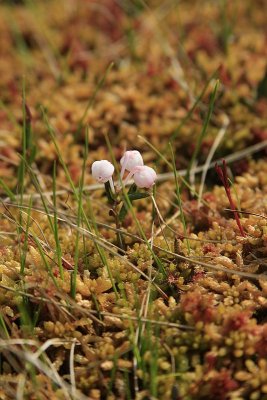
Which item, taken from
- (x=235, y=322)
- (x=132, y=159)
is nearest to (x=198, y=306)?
(x=235, y=322)

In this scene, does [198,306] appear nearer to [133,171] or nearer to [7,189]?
[133,171]

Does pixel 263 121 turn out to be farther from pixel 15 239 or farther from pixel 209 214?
pixel 15 239

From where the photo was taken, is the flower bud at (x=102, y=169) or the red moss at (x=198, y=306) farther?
the flower bud at (x=102, y=169)

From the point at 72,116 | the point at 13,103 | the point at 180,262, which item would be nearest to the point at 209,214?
the point at 180,262

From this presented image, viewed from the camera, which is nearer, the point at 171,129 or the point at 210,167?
the point at 210,167

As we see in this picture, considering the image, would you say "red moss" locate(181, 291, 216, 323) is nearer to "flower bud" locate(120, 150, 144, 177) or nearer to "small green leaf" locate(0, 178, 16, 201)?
"flower bud" locate(120, 150, 144, 177)

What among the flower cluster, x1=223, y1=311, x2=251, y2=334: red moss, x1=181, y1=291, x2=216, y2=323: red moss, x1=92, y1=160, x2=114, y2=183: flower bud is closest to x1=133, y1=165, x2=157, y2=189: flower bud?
the flower cluster

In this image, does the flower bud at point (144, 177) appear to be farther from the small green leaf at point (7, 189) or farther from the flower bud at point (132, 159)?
the small green leaf at point (7, 189)

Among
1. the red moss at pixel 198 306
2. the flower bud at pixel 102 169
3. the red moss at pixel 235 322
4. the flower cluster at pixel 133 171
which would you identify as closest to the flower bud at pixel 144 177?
the flower cluster at pixel 133 171
